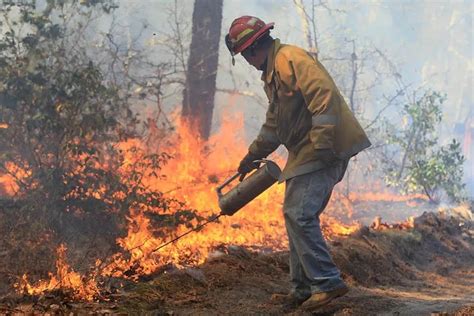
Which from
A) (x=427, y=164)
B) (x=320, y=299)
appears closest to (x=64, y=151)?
(x=320, y=299)

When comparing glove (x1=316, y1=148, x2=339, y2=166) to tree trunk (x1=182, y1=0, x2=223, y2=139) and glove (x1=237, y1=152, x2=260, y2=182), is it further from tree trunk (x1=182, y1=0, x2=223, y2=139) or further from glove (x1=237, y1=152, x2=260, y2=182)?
tree trunk (x1=182, y1=0, x2=223, y2=139)

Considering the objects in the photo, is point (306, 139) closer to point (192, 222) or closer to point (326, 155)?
point (326, 155)

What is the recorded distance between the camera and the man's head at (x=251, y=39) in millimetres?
4004

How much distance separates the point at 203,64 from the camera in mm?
11469

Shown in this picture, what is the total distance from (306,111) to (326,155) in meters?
0.41

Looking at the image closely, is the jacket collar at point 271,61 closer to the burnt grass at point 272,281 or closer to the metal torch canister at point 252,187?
the metal torch canister at point 252,187

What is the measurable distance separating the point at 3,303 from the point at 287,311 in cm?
201

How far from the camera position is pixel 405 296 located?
481cm

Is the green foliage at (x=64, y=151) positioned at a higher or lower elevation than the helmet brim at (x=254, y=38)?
higher

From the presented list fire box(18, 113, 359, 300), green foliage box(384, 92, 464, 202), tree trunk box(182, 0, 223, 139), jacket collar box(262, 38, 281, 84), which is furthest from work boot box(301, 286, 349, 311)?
green foliage box(384, 92, 464, 202)

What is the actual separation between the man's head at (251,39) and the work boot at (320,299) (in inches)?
72.5

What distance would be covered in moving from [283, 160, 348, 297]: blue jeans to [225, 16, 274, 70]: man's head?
1.02 m

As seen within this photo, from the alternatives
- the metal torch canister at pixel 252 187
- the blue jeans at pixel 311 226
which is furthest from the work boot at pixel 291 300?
the metal torch canister at pixel 252 187

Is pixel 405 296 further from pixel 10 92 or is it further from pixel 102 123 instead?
pixel 10 92
